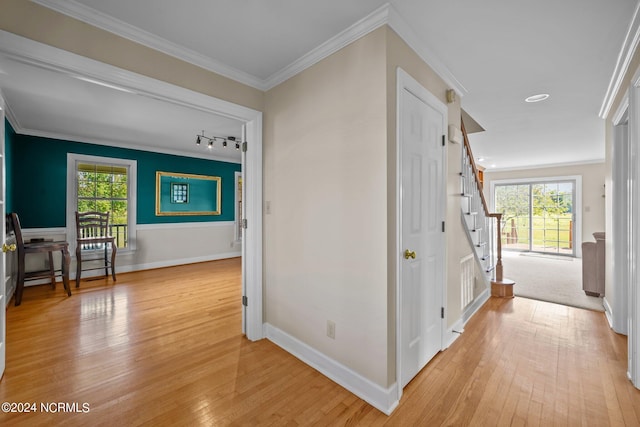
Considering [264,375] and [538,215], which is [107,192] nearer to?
[264,375]

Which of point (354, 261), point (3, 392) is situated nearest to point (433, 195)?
point (354, 261)

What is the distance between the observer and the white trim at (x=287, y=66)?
1.66 meters

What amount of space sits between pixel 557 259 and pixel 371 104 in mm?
7942

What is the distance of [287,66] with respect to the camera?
2328mm

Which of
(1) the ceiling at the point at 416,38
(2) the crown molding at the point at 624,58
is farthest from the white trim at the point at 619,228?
(1) the ceiling at the point at 416,38

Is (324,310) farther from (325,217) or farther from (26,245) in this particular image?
(26,245)

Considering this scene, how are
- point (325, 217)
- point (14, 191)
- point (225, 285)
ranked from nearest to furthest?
1. point (325, 217)
2. point (14, 191)
3. point (225, 285)

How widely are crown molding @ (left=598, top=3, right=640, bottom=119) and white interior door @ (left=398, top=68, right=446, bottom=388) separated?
1.21 metres

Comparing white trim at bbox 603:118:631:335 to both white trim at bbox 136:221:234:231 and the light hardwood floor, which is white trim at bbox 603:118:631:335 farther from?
white trim at bbox 136:221:234:231

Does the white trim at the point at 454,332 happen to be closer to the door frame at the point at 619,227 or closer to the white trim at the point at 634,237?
the white trim at the point at 634,237

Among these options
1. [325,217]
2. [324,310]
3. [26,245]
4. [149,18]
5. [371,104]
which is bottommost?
[324,310]

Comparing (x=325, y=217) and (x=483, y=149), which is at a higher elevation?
(x=483, y=149)

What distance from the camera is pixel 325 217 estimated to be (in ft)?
6.84

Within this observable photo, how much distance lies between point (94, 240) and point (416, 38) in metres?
5.38
